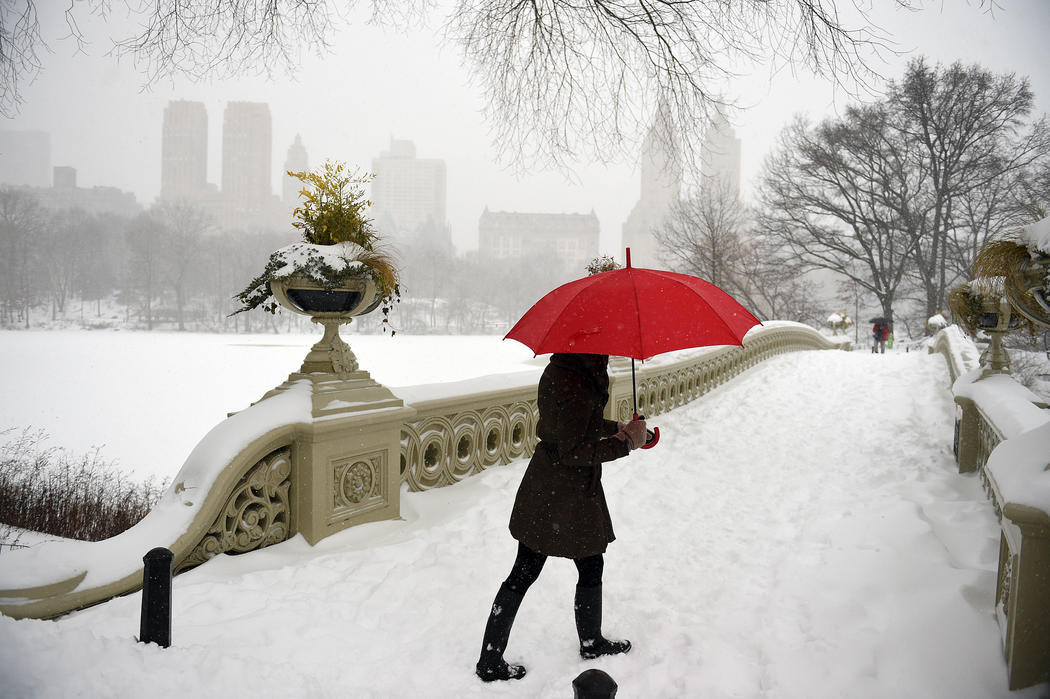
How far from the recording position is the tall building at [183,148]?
28.0 metres

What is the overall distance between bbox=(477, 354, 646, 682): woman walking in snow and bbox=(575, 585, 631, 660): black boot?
15 cm

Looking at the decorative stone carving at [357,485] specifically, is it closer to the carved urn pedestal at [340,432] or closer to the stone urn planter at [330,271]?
the carved urn pedestal at [340,432]

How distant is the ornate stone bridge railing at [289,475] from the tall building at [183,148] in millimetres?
29935

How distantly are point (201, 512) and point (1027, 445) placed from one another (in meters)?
4.14

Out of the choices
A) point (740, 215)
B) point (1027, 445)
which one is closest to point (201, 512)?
point (1027, 445)

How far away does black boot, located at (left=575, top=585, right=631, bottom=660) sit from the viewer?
2.56 metres

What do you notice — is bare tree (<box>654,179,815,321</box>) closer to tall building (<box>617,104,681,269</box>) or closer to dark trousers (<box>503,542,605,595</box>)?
tall building (<box>617,104,681,269</box>)

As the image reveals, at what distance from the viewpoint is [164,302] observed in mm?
32844

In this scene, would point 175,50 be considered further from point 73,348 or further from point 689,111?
point 73,348

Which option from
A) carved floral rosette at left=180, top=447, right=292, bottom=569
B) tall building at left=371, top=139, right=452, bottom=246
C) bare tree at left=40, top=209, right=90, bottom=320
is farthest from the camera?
tall building at left=371, top=139, right=452, bottom=246

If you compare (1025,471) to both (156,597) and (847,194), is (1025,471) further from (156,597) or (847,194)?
(847,194)

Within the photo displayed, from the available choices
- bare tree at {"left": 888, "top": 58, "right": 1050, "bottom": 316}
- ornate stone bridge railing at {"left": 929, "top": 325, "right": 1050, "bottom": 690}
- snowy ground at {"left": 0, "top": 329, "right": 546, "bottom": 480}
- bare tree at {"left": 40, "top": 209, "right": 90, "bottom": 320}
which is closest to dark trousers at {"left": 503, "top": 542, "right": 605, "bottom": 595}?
ornate stone bridge railing at {"left": 929, "top": 325, "right": 1050, "bottom": 690}

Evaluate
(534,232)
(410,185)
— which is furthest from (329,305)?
(410,185)

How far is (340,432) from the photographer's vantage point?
12.5 ft
